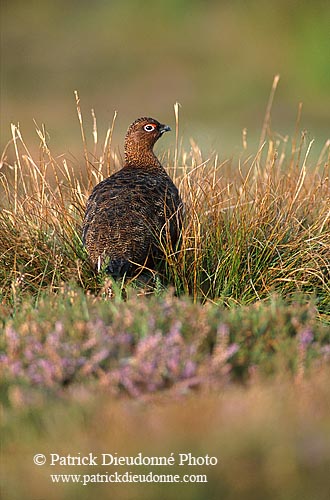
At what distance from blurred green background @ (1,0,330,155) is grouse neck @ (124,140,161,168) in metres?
20.6

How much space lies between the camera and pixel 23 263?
5395mm

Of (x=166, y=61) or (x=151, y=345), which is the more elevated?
(x=151, y=345)

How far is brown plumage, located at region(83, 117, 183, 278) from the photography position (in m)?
5.06

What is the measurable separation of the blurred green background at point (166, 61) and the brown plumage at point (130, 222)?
2119 cm

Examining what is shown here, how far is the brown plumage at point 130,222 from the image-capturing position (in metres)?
5.06

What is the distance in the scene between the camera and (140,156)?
19.4 ft

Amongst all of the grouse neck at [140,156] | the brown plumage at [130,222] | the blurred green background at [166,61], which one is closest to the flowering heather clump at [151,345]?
the brown plumage at [130,222]

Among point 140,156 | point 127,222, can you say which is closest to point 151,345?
point 127,222

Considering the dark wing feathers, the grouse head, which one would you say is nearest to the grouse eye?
the grouse head

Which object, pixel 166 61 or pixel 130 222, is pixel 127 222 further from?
pixel 166 61

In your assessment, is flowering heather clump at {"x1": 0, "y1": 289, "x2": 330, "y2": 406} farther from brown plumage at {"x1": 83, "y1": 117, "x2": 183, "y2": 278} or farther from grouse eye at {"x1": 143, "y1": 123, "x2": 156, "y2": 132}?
grouse eye at {"x1": 143, "y1": 123, "x2": 156, "y2": 132}

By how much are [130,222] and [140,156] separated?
909 millimetres

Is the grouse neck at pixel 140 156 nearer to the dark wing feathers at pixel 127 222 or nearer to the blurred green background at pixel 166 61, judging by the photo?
the dark wing feathers at pixel 127 222

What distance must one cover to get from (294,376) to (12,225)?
2.76 m
